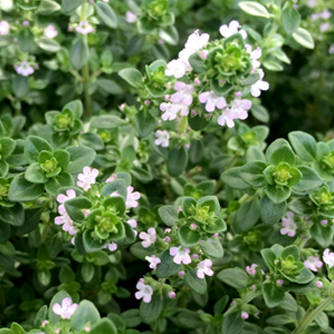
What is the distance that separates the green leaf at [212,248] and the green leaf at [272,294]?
0.74 ft

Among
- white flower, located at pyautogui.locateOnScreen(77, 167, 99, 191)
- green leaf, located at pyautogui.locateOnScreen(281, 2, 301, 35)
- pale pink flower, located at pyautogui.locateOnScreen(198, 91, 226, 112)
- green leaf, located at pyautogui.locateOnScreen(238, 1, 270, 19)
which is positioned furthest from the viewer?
green leaf, located at pyautogui.locateOnScreen(238, 1, 270, 19)

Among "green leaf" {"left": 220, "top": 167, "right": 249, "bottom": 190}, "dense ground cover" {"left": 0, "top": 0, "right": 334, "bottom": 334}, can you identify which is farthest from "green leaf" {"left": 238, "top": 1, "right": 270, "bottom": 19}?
"green leaf" {"left": 220, "top": 167, "right": 249, "bottom": 190}

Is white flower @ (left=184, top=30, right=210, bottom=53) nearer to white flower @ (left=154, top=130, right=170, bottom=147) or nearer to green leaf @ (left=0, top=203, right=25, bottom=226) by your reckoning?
white flower @ (left=154, top=130, right=170, bottom=147)

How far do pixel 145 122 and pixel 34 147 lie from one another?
1.66 ft

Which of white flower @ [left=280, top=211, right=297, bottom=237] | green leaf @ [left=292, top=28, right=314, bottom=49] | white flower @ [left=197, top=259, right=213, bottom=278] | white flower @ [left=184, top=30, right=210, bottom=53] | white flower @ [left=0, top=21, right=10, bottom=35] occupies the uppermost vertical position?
white flower @ [left=184, top=30, right=210, bottom=53]

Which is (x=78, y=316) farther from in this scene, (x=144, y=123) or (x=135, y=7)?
(x=135, y=7)

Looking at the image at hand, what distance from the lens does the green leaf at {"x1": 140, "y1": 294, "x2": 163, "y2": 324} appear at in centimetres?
195

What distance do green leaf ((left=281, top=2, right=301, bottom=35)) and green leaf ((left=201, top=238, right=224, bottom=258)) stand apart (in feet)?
3.69

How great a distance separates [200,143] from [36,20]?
3.59 feet

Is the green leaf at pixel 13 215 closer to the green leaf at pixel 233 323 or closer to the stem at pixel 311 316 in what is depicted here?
the green leaf at pixel 233 323

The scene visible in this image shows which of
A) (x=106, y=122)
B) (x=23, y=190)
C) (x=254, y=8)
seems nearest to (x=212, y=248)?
(x=23, y=190)

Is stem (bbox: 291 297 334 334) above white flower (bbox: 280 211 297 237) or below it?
below

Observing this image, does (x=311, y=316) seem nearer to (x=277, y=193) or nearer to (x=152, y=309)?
(x=277, y=193)

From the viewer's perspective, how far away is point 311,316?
6.25ft
